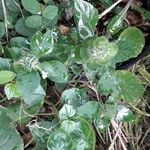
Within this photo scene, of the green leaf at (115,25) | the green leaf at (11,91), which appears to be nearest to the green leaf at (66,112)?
the green leaf at (11,91)

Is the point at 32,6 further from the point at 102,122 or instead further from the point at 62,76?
the point at 102,122

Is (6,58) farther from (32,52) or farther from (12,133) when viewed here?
(12,133)

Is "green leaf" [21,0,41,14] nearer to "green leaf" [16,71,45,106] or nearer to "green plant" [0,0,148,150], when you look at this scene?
"green plant" [0,0,148,150]

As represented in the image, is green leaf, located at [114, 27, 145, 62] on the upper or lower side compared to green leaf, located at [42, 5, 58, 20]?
lower

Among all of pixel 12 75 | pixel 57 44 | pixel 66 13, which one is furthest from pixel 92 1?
pixel 12 75

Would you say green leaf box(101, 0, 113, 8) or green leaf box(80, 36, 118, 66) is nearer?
green leaf box(80, 36, 118, 66)

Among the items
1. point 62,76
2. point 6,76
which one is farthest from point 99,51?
point 6,76

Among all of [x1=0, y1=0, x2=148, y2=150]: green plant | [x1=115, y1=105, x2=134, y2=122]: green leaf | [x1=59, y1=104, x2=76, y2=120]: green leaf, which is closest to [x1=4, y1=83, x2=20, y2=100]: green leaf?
[x1=0, y1=0, x2=148, y2=150]: green plant
